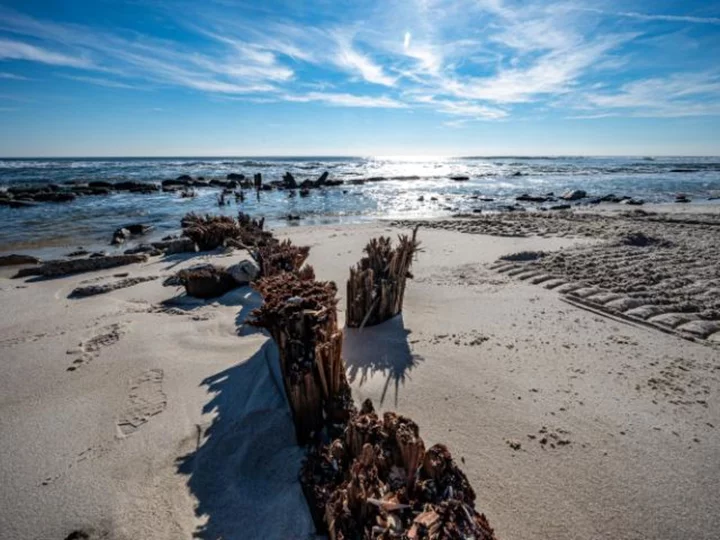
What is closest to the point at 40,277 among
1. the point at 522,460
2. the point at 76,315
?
the point at 76,315

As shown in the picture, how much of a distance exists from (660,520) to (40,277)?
10130mm

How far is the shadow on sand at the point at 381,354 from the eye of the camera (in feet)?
12.2

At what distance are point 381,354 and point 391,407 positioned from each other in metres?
0.91

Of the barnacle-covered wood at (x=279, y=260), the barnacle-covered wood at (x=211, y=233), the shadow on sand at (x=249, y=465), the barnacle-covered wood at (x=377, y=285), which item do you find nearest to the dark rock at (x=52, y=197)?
the barnacle-covered wood at (x=211, y=233)

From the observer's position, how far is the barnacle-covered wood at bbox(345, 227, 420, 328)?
465cm

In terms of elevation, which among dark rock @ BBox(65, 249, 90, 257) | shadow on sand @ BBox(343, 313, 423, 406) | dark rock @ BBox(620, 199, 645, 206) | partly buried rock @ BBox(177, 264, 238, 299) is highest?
dark rock @ BBox(620, 199, 645, 206)

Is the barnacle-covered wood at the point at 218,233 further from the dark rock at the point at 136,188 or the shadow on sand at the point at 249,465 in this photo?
the dark rock at the point at 136,188

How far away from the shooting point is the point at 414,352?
4.16 meters

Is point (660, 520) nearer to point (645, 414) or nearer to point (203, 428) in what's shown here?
point (645, 414)

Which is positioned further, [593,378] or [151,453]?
[593,378]

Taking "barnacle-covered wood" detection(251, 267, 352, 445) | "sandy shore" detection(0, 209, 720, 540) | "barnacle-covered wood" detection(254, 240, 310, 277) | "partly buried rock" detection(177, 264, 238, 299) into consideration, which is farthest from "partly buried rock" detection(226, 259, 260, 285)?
"barnacle-covered wood" detection(251, 267, 352, 445)

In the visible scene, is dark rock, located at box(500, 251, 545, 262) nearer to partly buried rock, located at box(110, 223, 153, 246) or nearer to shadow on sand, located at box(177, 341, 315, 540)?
shadow on sand, located at box(177, 341, 315, 540)

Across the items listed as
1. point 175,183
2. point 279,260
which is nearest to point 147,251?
point 279,260

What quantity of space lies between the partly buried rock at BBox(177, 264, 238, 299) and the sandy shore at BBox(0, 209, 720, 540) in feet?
0.90
